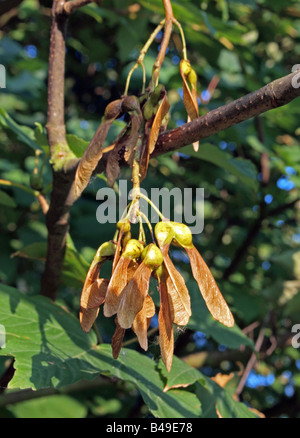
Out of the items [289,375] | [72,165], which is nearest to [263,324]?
[289,375]

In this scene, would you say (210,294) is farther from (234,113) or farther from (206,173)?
(206,173)

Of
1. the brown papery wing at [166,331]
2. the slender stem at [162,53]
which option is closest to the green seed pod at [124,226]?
the brown papery wing at [166,331]

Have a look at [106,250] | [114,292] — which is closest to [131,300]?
[114,292]

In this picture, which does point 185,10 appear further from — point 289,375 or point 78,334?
point 289,375

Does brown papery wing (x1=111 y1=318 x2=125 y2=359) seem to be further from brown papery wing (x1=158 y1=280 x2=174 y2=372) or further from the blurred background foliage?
the blurred background foliage

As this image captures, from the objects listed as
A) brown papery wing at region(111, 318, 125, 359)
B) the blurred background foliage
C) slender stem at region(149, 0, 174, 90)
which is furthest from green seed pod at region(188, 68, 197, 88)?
the blurred background foliage

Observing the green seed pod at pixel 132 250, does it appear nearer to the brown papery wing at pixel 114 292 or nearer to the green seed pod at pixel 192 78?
the brown papery wing at pixel 114 292
